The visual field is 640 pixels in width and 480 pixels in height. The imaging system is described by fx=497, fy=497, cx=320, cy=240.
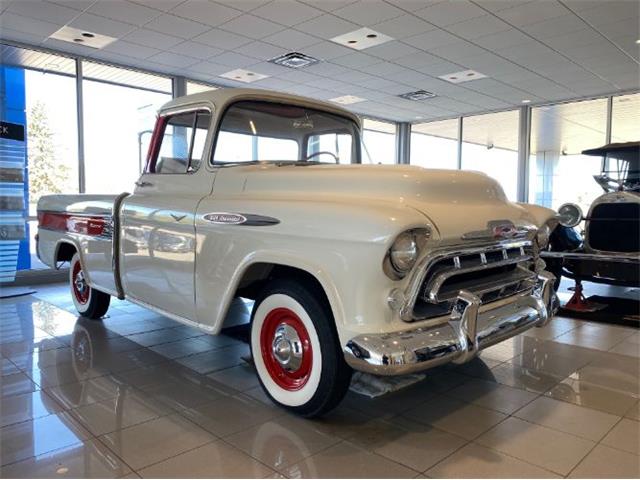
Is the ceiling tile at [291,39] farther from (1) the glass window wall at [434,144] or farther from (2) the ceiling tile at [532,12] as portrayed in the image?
(1) the glass window wall at [434,144]

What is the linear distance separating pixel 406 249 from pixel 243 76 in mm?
7234

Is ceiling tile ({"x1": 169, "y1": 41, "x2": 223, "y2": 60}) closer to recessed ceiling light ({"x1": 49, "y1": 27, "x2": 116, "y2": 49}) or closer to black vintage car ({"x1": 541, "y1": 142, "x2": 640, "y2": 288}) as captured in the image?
recessed ceiling light ({"x1": 49, "y1": 27, "x2": 116, "y2": 49})

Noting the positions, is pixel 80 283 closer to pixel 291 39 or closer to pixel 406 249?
pixel 406 249

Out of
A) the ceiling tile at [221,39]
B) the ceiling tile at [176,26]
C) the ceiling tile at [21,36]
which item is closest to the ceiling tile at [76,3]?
the ceiling tile at [176,26]

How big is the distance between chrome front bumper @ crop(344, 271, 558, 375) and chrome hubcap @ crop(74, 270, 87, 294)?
3.66m

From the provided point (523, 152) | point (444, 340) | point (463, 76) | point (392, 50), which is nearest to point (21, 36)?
point (392, 50)

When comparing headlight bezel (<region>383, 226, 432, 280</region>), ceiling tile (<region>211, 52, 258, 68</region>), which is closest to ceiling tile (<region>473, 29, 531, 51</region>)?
ceiling tile (<region>211, 52, 258, 68</region>)

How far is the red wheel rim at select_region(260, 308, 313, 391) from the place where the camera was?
2705 millimetres

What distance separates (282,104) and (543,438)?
2.67 meters

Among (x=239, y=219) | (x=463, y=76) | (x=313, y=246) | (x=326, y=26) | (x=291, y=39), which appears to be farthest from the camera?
(x=463, y=76)

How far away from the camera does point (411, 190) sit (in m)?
2.60

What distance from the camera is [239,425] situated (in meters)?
2.66

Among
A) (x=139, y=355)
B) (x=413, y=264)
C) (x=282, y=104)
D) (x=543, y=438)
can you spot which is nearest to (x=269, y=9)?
(x=282, y=104)

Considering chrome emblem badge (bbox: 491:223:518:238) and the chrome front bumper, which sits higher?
chrome emblem badge (bbox: 491:223:518:238)
